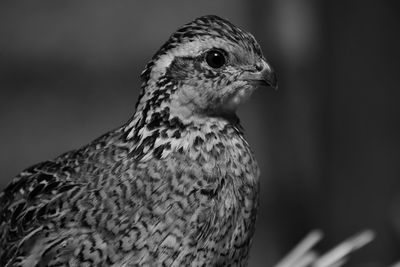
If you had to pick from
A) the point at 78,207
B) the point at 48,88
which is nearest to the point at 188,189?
the point at 78,207

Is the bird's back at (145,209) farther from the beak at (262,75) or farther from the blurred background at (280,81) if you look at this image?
the blurred background at (280,81)

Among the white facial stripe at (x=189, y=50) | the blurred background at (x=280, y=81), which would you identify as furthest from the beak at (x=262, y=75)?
the blurred background at (x=280, y=81)

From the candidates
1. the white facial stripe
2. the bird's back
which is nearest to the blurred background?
the bird's back

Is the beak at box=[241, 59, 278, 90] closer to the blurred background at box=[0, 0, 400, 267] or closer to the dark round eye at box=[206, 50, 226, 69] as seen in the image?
the dark round eye at box=[206, 50, 226, 69]

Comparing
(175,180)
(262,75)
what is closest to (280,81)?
(262,75)

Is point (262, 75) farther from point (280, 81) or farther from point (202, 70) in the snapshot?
point (280, 81)

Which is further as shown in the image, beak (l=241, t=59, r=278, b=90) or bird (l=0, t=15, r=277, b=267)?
beak (l=241, t=59, r=278, b=90)

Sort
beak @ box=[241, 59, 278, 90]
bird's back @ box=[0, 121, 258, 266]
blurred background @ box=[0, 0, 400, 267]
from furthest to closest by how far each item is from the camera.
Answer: blurred background @ box=[0, 0, 400, 267] → beak @ box=[241, 59, 278, 90] → bird's back @ box=[0, 121, 258, 266]
